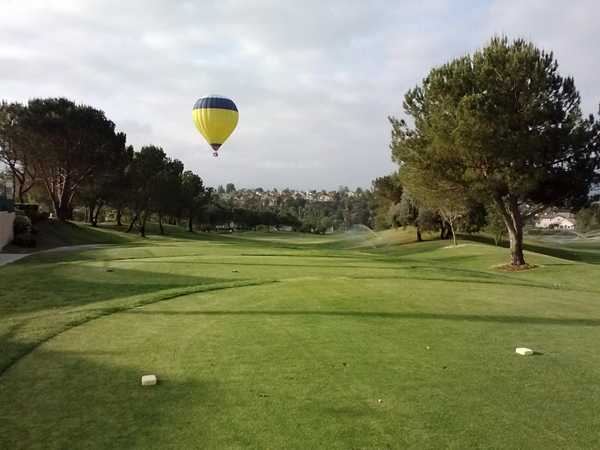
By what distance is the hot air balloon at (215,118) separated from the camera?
1345 inches

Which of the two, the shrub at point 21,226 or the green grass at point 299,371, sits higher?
the shrub at point 21,226

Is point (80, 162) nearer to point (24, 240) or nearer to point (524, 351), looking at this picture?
point (24, 240)

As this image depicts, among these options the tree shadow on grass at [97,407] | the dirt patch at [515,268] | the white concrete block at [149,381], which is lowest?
the dirt patch at [515,268]

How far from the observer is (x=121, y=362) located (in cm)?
640

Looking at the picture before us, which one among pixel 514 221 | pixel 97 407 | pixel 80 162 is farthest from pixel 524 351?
pixel 80 162

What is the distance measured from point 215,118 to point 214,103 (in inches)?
40.0

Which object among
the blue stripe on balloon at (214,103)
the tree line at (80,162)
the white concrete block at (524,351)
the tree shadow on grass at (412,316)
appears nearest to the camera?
the white concrete block at (524,351)

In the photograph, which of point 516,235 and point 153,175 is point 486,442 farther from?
point 153,175

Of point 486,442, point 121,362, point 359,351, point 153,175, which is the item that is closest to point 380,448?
point 486,442

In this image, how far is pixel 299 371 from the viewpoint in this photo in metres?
6.00

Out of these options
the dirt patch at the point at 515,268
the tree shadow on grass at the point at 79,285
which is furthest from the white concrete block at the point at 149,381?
the dirt patch at the point at 515,268

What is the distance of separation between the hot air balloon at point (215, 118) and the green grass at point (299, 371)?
2362 cm

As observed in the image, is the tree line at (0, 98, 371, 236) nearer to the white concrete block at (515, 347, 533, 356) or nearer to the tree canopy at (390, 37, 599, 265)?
the tree canopy at (390, 37, 599, 265)

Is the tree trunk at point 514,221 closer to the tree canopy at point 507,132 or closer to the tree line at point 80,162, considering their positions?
the tree canopy at point 507,132
